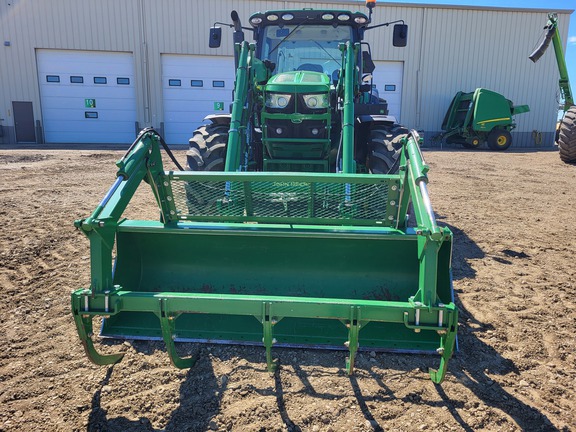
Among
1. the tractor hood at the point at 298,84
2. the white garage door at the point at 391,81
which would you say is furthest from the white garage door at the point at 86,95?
the tractor hood at the point at 298,84

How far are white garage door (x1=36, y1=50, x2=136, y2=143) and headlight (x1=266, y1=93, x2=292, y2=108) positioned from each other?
49.3ft

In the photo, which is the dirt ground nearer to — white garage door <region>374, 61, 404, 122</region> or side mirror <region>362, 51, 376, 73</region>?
side mirror <region>362, 51, 376, 73</region>

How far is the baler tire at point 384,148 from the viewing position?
4887mm

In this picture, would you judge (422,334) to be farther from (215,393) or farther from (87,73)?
(87,73)

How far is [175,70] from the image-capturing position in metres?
18.5

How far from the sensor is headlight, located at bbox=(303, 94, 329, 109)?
4.88 meters

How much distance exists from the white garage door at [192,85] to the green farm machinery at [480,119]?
9.11 meters

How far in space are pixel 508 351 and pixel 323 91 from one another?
3.07 meters

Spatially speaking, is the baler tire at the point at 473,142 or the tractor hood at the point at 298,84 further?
the baler tire at the point at 473,142

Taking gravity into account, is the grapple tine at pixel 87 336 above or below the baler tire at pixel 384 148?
below

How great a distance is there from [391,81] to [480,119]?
4.32 metres

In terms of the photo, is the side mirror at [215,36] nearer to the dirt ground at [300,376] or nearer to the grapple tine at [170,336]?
the dirt ground at [300,376]

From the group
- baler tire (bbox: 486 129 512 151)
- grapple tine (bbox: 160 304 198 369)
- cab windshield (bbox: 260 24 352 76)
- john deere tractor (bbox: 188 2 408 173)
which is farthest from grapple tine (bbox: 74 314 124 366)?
baler tire (bbox: 486 129 512 151)

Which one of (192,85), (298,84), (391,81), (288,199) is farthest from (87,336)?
(391,81)
